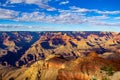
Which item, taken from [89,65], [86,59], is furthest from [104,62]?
[86,59]

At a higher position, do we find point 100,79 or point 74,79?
point 100,79

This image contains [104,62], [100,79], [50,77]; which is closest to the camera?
[100,79]

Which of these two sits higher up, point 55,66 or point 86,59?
point 86,59

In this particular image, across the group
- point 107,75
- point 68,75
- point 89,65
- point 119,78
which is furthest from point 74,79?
point 119,78

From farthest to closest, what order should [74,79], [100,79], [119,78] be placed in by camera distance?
[74,79]
[100,79]
[119,78]

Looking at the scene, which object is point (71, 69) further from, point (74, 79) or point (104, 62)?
point (104, 62)

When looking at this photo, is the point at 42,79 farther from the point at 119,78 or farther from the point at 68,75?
the point at 119,78

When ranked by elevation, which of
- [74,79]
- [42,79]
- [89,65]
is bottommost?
[42,79]

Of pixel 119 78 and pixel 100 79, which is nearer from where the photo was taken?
pixel 119 78

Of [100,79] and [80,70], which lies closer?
[100,79]
